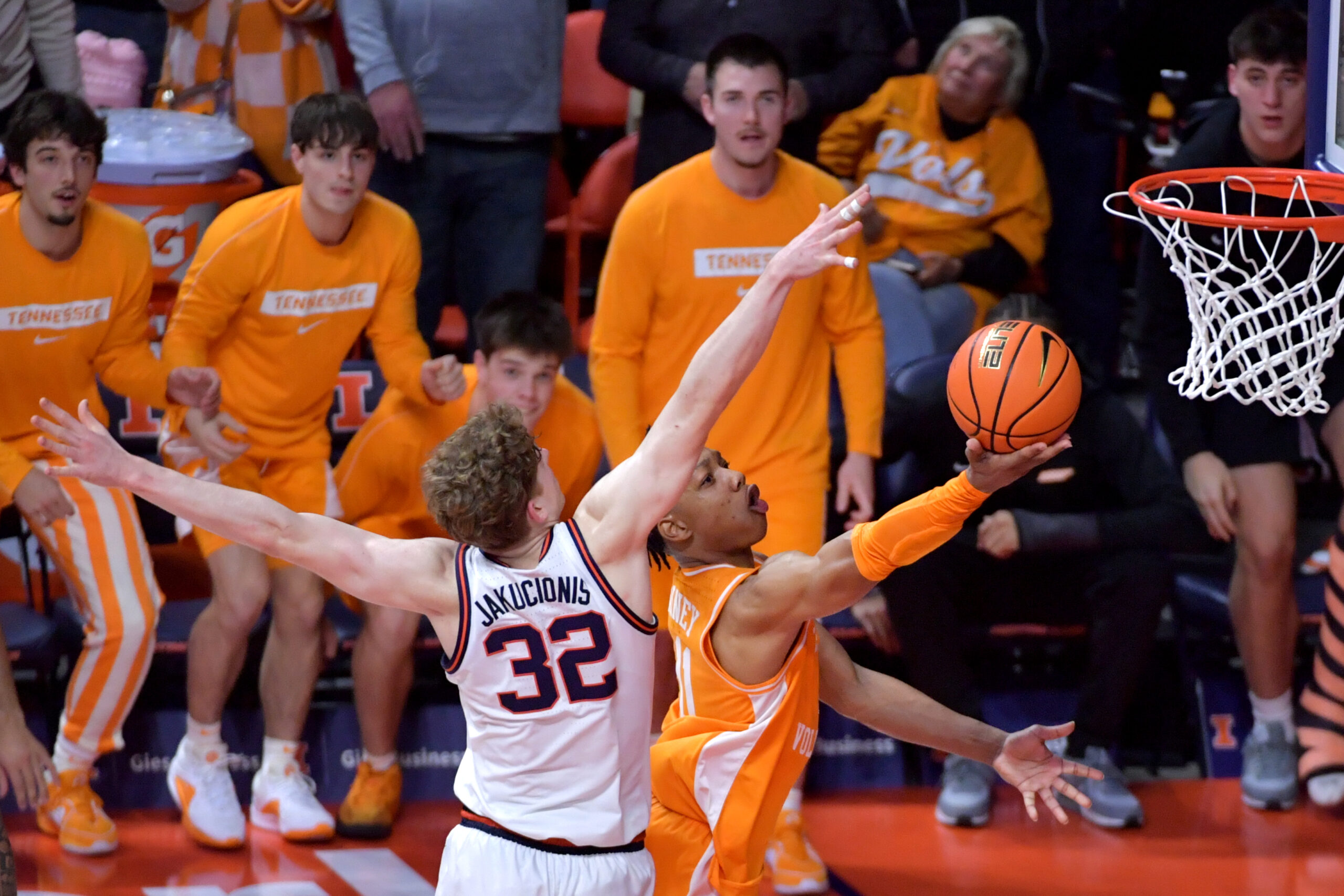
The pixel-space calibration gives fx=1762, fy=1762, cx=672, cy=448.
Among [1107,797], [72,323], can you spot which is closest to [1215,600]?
[1107,797]

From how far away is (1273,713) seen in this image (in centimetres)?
620

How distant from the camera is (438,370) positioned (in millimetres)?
5773

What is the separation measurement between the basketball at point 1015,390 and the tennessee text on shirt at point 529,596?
87 centimetres

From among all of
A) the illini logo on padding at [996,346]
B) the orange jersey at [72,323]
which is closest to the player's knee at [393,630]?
the orange jersey at [72,323]

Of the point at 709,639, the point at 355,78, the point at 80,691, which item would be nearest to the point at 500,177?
the point at 355,78

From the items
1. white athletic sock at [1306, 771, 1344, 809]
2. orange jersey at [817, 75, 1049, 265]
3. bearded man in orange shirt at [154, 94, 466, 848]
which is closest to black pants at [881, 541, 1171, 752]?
white athletic sock at [1306, 771, 1344, 809]

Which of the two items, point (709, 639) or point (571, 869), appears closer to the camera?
point (571, 869)

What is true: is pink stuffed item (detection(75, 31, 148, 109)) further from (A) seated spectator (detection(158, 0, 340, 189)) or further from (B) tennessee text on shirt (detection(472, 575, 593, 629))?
(B) tennessee text on shirt (detection(472, 575, 593, 629))

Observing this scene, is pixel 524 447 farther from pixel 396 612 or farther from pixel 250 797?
pixel 250 797

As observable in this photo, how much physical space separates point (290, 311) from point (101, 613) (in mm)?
1176

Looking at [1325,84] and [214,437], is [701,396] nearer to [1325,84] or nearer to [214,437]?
[1325,84]

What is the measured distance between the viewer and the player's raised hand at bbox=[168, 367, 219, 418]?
5.54 meters

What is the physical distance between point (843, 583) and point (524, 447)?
29.0 inches

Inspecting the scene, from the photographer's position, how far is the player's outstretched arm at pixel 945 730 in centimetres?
387
